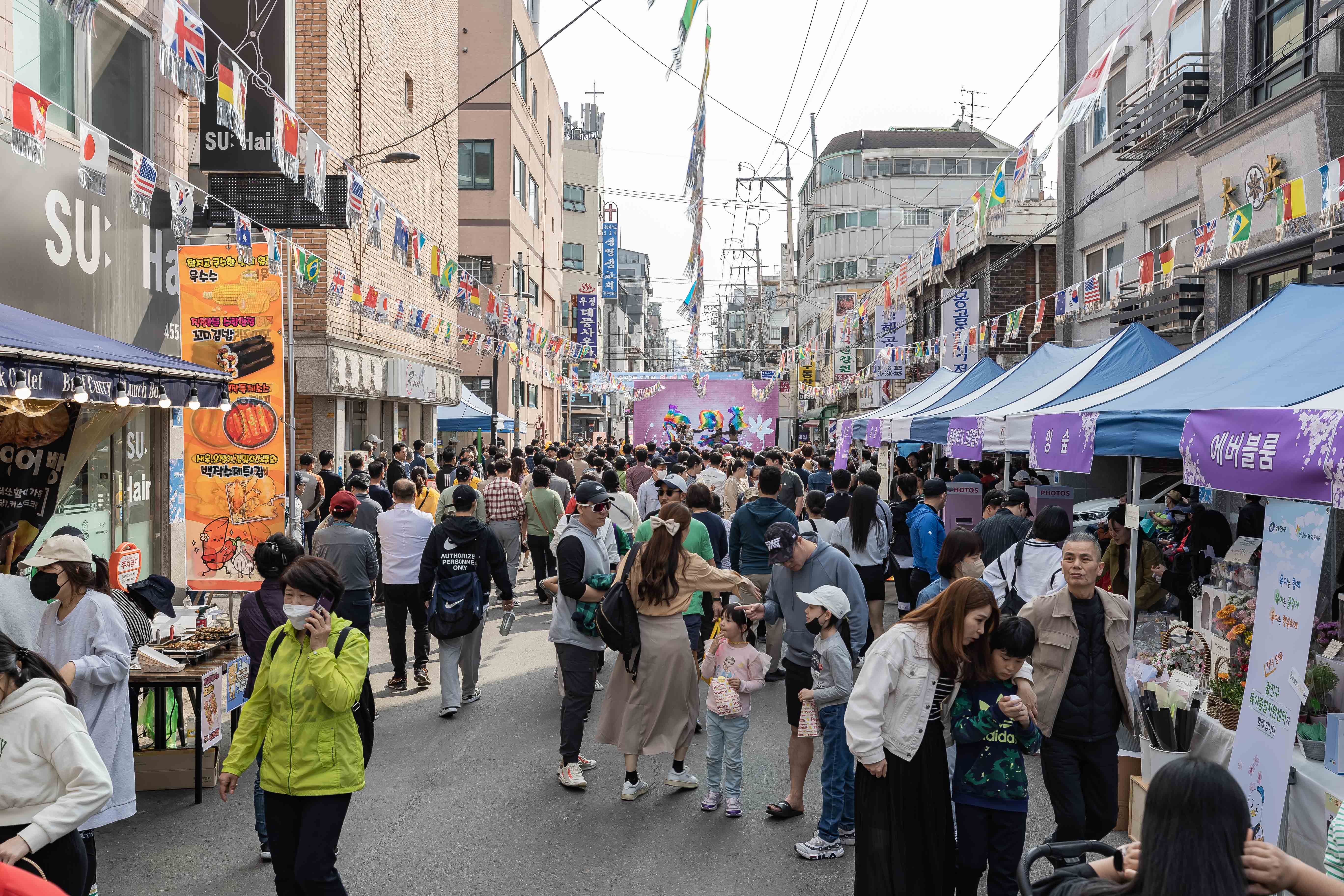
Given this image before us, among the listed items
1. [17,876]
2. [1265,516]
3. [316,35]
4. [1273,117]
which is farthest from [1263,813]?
[316,35]

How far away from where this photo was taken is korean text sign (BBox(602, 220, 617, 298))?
205 ft

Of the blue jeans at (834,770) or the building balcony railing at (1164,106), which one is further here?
the building balcony railing at (1164,106)

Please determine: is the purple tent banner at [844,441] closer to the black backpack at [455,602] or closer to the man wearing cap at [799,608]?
the black backpack at [455,602]

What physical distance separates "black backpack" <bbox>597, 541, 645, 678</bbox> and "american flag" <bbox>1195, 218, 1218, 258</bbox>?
26.3 feet

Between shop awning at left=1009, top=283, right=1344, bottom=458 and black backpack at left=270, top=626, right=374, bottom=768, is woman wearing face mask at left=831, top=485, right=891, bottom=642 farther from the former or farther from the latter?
black backpack at left=270, top=626, right=374, bottom=768

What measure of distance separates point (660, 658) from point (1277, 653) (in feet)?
10.9

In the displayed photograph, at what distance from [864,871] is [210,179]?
12.1 m

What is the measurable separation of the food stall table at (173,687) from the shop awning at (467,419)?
2106 cm

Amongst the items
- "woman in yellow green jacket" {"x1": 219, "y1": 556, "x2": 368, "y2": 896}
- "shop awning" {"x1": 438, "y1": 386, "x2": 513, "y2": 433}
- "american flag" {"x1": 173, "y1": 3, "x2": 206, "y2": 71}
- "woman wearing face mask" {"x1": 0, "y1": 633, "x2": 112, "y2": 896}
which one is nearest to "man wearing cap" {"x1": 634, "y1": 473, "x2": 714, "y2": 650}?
"woman in yellow green jacket" {"x1": 219, "y1": 556, "x2": 368, "y2": 896}

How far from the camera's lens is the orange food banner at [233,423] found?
29.3 ft

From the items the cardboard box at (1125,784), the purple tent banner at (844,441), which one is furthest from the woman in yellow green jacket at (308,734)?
the purple tent banner at (844,441)

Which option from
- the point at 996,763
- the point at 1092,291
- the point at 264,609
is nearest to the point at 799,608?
the point at 996,763

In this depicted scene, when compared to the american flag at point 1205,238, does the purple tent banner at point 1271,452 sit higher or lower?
lower

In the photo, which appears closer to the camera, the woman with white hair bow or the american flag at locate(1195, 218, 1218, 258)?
the woman with white hair bow
